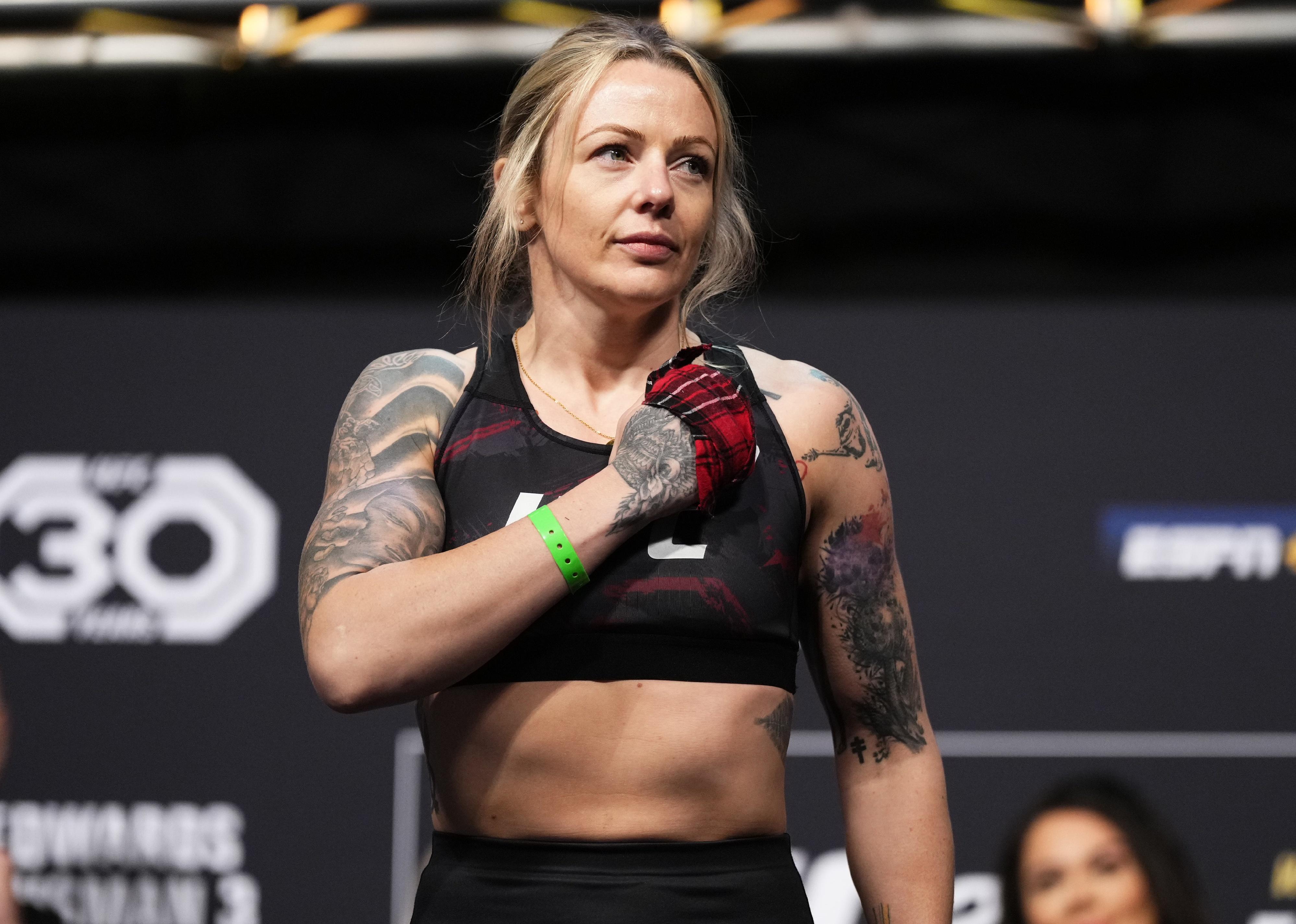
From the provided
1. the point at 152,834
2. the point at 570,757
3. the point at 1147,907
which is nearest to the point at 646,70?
the point at 570,757

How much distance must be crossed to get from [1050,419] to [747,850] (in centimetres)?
270

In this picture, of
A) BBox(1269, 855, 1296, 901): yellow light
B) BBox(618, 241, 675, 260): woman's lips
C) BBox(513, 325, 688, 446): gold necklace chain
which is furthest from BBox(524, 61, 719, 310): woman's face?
BBox(1269, 855, 1296, 901): yellow light

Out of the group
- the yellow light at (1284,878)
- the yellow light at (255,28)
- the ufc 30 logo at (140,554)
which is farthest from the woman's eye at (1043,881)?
the yellow light at (255,28)

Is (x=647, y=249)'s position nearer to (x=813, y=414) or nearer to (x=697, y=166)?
(x=697, y=166)

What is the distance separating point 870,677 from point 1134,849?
176 cm

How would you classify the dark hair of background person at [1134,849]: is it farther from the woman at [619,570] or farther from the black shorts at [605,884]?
the black shorts at [605,884]

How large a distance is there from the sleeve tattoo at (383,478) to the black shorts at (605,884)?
0.33 m

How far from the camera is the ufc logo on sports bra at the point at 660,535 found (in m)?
1.54

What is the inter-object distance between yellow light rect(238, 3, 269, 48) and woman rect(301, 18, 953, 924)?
241 cm

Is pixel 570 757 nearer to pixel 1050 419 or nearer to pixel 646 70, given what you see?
pixel 646 70

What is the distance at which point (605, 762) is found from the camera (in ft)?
4.87

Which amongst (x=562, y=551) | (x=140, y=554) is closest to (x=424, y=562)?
(x=562, y=551)

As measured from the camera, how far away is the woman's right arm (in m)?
1.40

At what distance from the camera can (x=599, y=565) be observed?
1.51m
